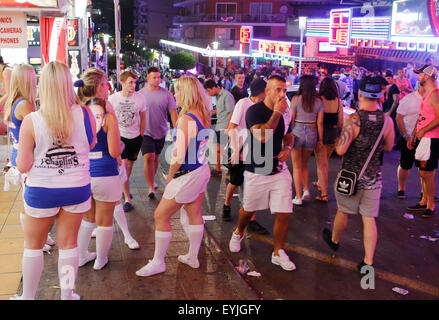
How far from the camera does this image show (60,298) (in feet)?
12.6

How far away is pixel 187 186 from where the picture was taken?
4148 mm

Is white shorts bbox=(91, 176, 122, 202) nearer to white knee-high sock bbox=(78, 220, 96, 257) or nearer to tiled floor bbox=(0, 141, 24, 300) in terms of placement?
white knee-high sock bbox=(78, 220, 96, 257)

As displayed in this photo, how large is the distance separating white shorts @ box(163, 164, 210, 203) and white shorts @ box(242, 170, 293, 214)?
62 cm

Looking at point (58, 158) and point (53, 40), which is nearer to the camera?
point (58, 158)

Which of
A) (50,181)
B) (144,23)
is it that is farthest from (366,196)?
(144,23)

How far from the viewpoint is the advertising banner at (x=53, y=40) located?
318 inches

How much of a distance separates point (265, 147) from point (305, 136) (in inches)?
82.6

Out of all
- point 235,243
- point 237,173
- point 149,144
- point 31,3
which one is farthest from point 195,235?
point 31,3

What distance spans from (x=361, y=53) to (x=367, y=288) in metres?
21.2

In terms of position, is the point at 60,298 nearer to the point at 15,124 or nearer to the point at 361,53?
the point at 15,124

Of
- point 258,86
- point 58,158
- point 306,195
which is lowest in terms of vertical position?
point 306,195

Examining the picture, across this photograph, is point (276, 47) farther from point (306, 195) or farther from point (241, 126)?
point (241, 126)

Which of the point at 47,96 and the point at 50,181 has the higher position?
the point at 47,96

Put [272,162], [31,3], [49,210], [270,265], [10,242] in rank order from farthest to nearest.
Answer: [31,3]
[10,242]
[270,265]
[272,162]
[49,210]
